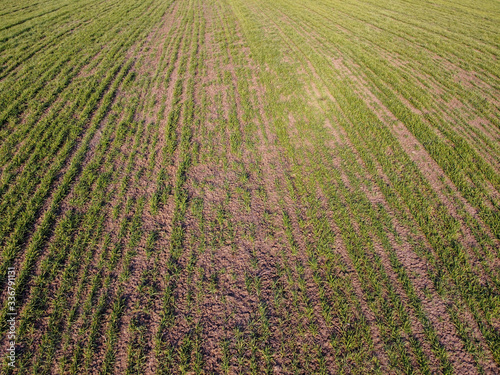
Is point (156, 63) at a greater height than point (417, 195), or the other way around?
point (156, 63)

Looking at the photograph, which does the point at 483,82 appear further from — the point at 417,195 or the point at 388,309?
the point at 388,309

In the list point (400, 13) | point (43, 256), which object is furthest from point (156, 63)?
point (400, 13)

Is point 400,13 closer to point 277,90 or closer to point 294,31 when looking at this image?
point 294,31

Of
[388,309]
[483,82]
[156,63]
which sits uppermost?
[156,63]

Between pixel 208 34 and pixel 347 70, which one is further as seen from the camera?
pixel 208 34

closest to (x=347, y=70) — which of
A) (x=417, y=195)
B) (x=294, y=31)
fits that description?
(x=294, y=31)

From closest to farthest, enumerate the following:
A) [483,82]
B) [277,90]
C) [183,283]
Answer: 1. [183,283]
2. [277,90]
3. [483,82]

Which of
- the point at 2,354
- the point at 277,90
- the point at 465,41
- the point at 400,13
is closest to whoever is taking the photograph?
the point at 2,354
